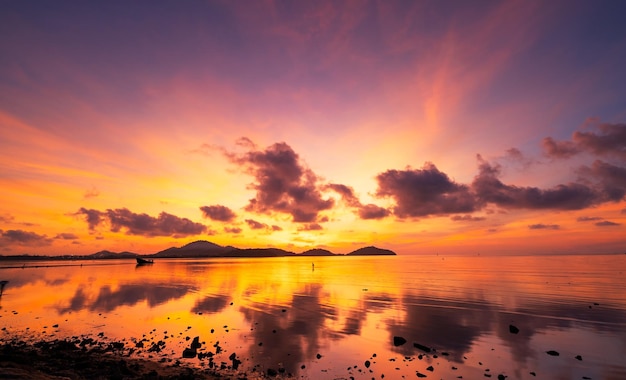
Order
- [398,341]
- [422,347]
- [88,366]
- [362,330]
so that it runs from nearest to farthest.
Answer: [88,366]
[422,347]
[398,341]
[362,330]

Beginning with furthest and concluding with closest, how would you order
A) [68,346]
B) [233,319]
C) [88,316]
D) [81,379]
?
[88,316] → [233,319] → [68,346] → [81,379]

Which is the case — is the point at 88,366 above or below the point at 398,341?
below

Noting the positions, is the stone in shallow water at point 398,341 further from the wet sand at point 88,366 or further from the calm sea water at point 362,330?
the wet sand at point 88,366

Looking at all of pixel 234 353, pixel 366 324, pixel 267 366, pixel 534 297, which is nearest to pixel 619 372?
pixel 366 324

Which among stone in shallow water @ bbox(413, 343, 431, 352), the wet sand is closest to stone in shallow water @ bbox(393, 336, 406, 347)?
stone in shallow water @ bbox(413, 343, 431, 352)

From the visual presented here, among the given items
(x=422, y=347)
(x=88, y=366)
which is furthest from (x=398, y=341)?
(x=88, y=366)

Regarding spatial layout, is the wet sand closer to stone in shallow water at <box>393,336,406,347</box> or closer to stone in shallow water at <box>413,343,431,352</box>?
stone in shallow water at <box>393,336,406,347</box>

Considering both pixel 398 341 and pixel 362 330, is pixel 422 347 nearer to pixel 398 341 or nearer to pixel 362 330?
pixel 398 341

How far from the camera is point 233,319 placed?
40.1 m

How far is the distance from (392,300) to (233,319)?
27027 mm

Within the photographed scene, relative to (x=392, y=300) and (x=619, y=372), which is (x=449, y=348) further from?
(x=392, y=300)

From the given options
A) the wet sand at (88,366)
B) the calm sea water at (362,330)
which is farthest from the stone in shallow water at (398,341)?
the wet sand at (88,366)

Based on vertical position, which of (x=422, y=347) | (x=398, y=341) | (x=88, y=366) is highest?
(x=398, y=341)

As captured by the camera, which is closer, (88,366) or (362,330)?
(88,366)
